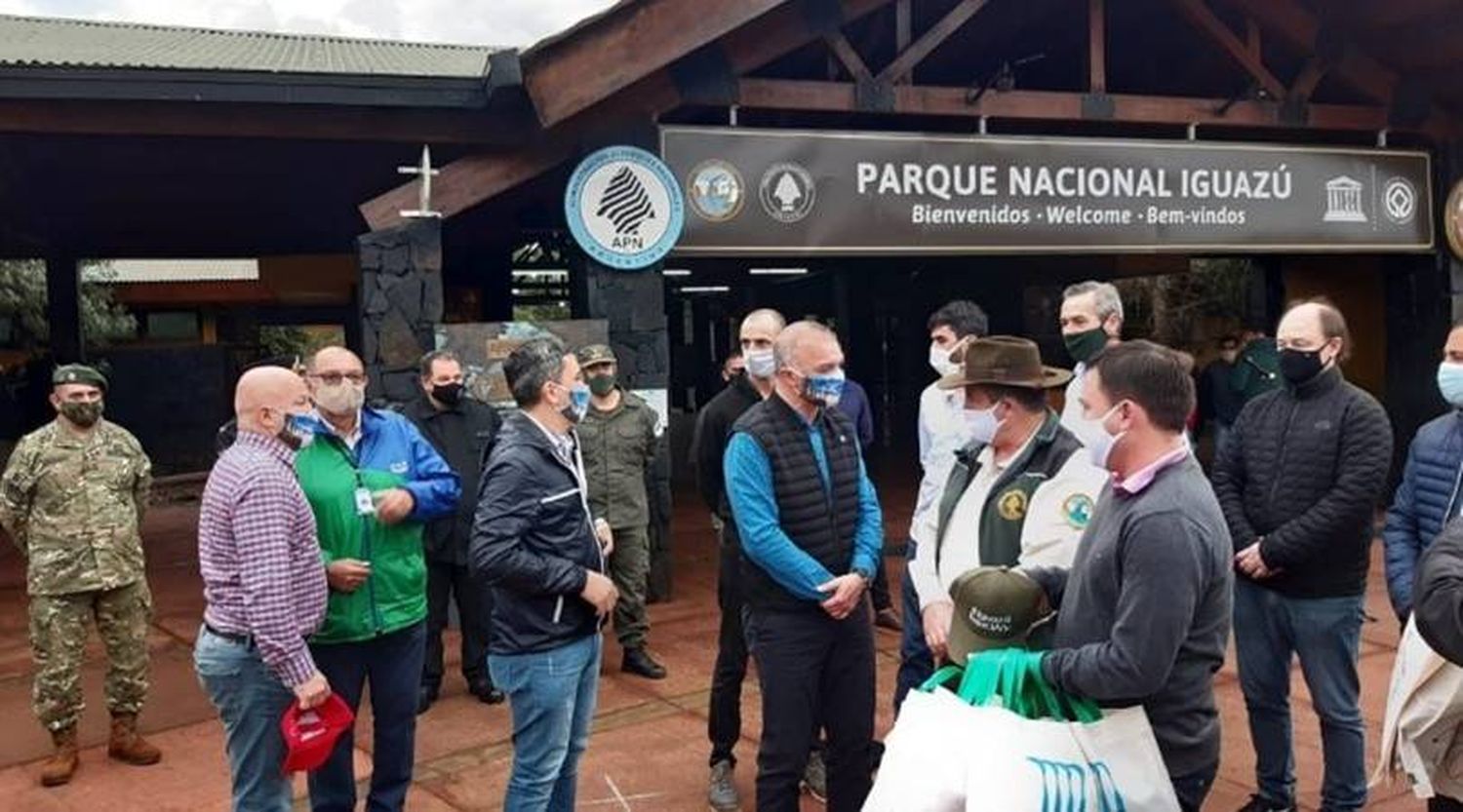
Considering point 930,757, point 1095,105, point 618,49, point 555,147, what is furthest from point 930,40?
point 930,757

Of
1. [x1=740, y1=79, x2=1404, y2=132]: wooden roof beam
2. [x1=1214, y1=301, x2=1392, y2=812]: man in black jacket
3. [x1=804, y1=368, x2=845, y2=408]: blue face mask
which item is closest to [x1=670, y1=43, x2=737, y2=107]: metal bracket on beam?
[x1=740, y1=79, x2=1404, y2=132]: wooden roof beam

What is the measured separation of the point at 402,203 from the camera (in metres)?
6.55

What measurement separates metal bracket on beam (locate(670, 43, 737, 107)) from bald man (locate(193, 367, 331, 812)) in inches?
155

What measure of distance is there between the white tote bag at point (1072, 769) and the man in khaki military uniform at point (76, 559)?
3795 mm

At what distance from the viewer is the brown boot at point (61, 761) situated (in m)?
4.55

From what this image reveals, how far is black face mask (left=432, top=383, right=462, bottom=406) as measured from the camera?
5414 mm

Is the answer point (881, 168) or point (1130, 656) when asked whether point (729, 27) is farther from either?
point (1130, 656)

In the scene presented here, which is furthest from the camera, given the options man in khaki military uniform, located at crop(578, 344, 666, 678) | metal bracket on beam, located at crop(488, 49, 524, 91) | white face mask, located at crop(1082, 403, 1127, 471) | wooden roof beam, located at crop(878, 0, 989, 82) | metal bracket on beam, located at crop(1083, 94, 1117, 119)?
metal bracket on beam, located at crop(1083, 94, 1117, 119)

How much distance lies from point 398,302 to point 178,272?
13.4m

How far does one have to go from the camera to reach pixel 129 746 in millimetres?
4770

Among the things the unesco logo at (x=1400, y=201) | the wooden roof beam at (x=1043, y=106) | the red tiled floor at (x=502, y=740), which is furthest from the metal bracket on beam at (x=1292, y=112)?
the red tiled floor at (x=502, y=740)

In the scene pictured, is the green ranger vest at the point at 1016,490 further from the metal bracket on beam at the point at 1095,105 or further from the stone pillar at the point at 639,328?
the metal bracket on beam at the point at 1095,105

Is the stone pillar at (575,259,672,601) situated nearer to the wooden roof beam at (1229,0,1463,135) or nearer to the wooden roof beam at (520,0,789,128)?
the wooden roof beam at (520,0,789,128)

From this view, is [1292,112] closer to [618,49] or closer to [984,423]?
[618,49]
